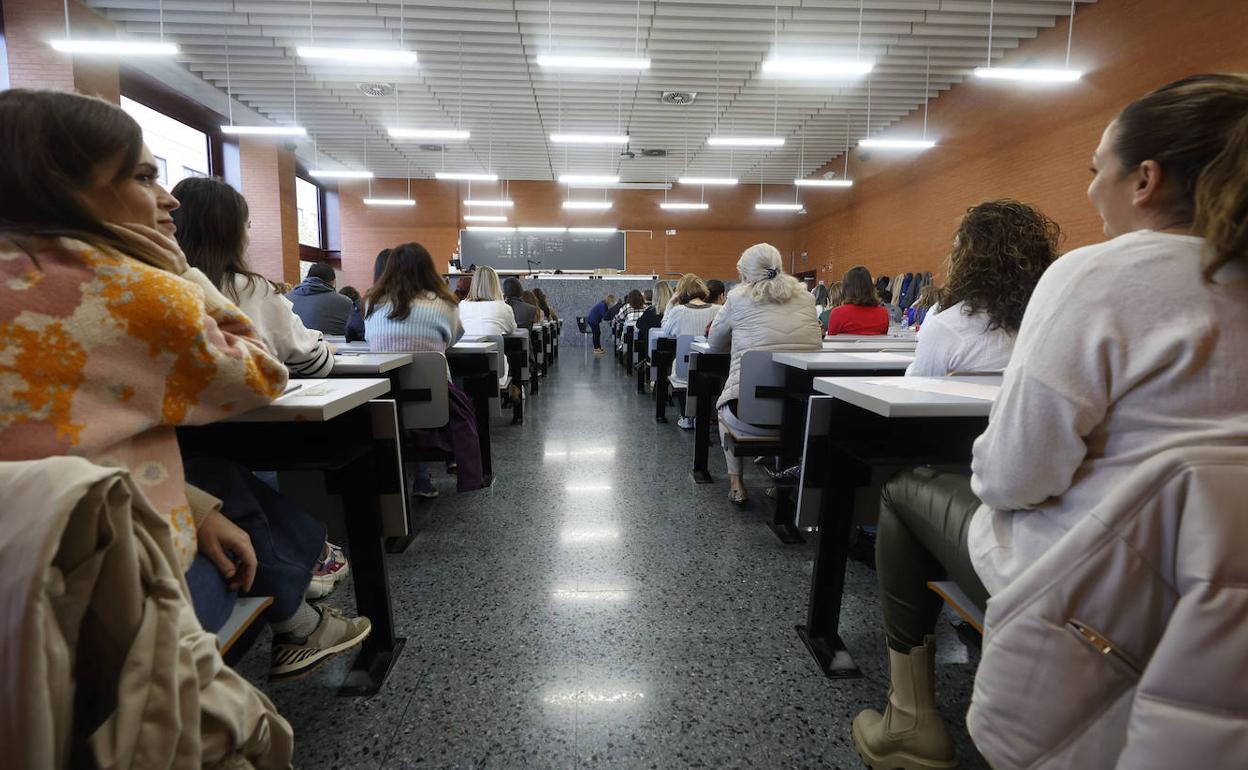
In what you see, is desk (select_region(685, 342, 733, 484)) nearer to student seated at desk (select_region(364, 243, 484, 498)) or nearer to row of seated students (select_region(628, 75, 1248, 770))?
student seated at desk (select_region(364, 243, 484, 498))

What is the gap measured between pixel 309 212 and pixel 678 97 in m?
8.22

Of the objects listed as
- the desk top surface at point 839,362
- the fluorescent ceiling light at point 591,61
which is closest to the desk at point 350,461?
the desk top surface at point 839,362

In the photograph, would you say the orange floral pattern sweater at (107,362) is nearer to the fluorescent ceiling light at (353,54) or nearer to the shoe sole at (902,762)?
the shoe sole at (902,762)

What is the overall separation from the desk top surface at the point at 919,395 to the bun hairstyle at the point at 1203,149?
41cm

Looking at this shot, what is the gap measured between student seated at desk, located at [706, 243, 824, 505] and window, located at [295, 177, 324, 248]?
11.6 meters

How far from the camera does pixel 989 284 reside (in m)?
1.60

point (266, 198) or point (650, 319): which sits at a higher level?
point (266, 198)

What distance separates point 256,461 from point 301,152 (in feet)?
39.3

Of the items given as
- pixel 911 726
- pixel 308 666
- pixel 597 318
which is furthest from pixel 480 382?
pixel 597 318

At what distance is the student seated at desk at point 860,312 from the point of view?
3.70m

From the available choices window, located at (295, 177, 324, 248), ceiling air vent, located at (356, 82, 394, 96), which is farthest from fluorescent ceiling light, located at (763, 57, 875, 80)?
window, located at (295, 177, 324, 248)

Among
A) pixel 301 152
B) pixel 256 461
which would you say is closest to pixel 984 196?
pixel 256 461

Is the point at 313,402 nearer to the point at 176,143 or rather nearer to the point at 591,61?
the point at 591,61

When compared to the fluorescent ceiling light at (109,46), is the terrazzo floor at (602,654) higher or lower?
lower
